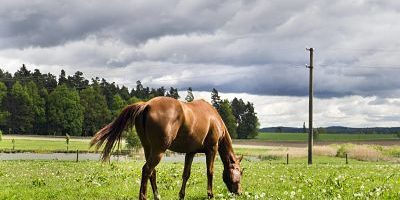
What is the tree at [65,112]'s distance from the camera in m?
148

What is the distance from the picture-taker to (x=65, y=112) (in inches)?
5856

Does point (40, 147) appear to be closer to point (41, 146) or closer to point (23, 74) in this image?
point (41, 146)

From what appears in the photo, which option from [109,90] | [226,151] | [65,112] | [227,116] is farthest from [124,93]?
[226,151]

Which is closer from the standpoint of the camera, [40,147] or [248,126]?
[40,147]

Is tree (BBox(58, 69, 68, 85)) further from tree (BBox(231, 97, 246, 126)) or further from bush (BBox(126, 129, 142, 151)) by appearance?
bush (BBox(126, 129, 142, 151))

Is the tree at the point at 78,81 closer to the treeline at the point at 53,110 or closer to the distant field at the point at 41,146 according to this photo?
the treeline at the point at 53,110

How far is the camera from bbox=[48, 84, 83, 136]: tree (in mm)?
148000

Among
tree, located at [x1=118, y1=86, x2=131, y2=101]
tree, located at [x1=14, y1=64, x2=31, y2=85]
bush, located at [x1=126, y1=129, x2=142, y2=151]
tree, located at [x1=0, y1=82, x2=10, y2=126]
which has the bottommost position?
bush, located at [x1=126, y1=129, x2=142, y2=151]

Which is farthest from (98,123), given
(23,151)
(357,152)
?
(357,152)

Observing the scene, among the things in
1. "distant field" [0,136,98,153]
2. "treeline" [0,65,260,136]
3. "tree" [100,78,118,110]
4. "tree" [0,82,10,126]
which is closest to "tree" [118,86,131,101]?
"tree" [100,78,118,110]

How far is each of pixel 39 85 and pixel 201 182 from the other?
528 ft

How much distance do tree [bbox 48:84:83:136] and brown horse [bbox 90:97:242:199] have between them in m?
139

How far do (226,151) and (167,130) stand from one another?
341 centimetres

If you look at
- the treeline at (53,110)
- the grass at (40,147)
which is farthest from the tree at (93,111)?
the grass at (40,147)
